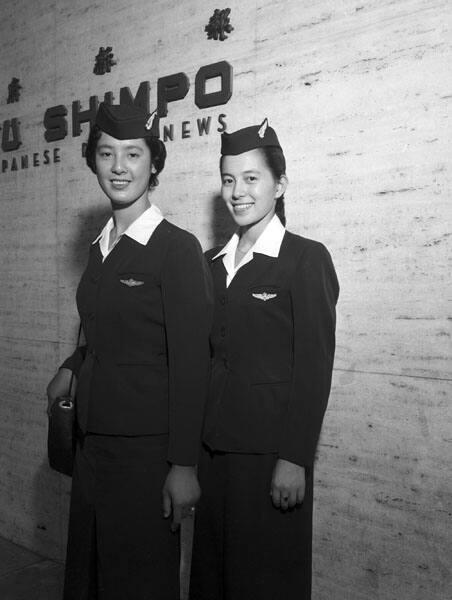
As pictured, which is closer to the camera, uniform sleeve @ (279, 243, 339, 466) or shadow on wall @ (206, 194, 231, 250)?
uniform sleeve @ (279, 243, 339, 466)

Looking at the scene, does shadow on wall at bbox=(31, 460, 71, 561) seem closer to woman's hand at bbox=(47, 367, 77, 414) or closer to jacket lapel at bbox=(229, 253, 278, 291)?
woman's hand at bbox=(47, 367, 77, 414)

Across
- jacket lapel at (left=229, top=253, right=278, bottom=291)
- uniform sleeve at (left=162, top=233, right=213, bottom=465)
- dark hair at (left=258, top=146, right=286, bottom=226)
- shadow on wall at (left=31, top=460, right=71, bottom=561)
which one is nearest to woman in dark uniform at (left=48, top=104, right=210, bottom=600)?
uniform sleeve at (left=162, top=233, right=213, bottom=465)

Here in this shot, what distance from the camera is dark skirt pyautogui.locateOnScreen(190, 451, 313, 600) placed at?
5.83ft

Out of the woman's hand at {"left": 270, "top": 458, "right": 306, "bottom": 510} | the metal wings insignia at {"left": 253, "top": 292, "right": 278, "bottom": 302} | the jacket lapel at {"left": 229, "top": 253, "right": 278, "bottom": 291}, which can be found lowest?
the woman's hand at {"left": 270, "top": 458, "right": 306, "bottom": 510}

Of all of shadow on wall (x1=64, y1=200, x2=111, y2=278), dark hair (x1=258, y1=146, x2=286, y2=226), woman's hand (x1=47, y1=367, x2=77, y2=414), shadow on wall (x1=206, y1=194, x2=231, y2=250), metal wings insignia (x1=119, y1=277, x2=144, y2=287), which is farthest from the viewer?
shadow on wall (x1=64, y1=200, x2=111, y2=278)

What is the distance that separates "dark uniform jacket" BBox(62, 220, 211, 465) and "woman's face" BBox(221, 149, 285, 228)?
200 mm

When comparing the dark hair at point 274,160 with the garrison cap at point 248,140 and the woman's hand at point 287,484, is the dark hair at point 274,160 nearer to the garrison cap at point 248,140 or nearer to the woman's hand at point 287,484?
the garrison cap at point 248,140

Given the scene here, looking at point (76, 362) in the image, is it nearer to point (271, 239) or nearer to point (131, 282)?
point (131, 282)

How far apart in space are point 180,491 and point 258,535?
0.93ft

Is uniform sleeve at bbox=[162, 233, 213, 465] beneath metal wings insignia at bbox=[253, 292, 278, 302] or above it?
beneath

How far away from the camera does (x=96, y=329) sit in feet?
6.07

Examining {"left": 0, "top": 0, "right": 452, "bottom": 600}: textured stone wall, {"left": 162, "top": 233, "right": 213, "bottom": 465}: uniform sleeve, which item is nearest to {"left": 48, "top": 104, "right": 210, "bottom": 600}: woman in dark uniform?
{"left": 162, "top": 233, "right": 213, "bottom": 465}: uniform sleeve

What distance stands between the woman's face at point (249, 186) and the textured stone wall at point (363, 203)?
0.44 metres

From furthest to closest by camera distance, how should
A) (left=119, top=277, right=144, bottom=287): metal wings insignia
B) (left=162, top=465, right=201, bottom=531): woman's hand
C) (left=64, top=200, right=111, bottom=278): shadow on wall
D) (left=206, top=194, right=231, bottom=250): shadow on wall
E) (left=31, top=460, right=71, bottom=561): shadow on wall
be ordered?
(left=31, top=460, right=71, bottom=561): shadow on wall, (left=64, top=200, right=111, bottom=278): shadow on wall, (left=206, top=194, right=231, bottom=250): shadow on wall, (left=119, top=277, right=144, bottom=287): metal wings insignia, (left=162, top=465, right=201, bottom=531): woman's hand
